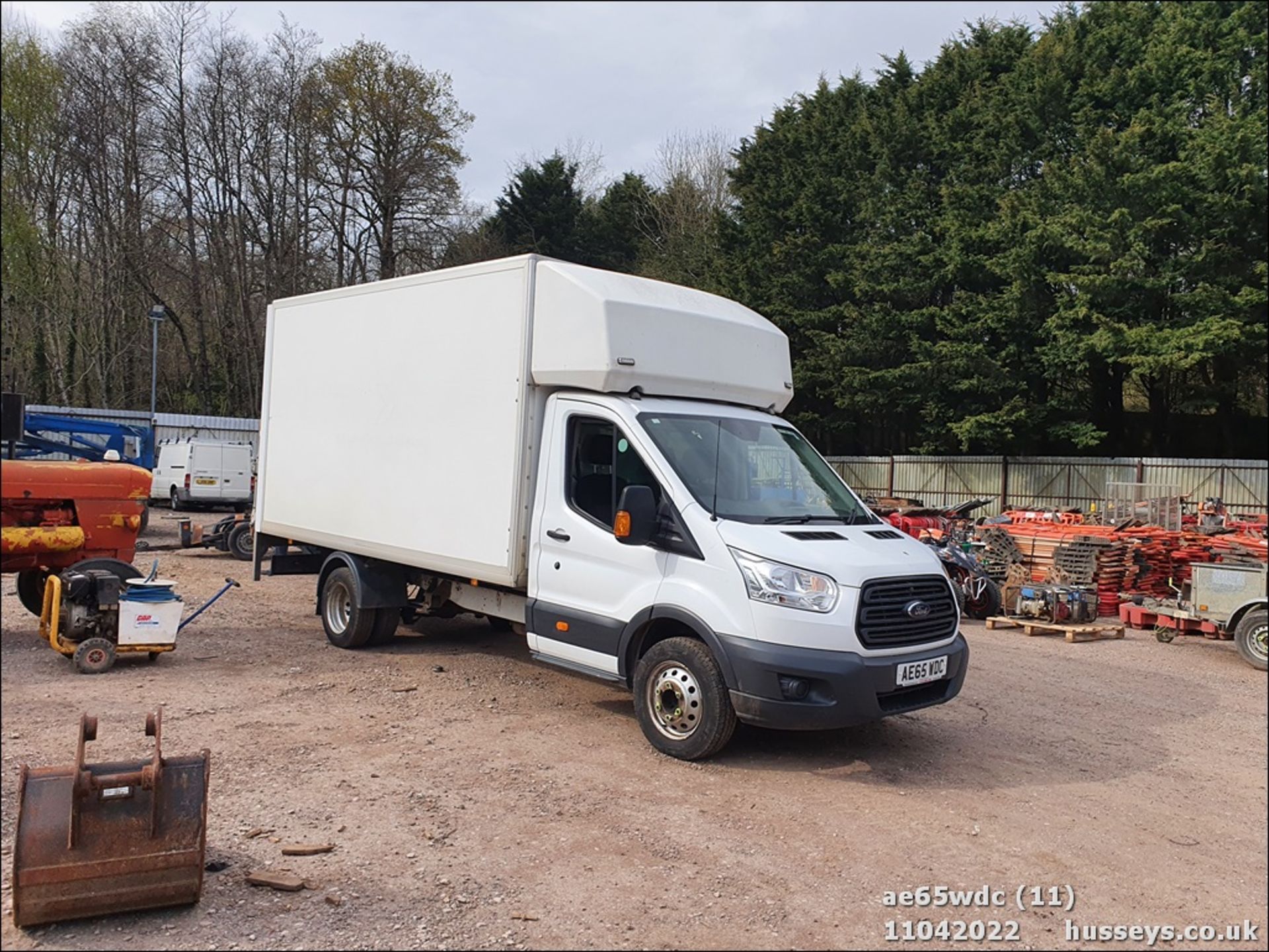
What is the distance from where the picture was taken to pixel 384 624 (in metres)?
9.41

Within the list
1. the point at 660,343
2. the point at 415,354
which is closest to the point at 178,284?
the point at 415,354

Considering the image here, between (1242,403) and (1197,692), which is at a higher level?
(1242,403)

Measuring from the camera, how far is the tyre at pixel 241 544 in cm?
1741

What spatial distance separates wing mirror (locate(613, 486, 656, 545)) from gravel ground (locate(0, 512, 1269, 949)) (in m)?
1.52

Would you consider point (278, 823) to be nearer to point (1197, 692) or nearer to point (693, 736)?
point (693, 736)

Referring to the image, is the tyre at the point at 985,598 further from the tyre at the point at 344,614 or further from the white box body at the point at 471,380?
the tyre at the point at 344,614

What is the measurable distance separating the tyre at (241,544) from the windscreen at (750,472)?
13.2 m

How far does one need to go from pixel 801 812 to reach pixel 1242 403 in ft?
52.2

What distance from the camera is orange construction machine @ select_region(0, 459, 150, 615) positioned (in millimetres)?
9367

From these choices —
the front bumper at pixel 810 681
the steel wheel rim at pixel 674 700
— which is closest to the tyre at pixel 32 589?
the steel wheel rim at pixel 674 700

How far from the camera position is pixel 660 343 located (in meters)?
6.95

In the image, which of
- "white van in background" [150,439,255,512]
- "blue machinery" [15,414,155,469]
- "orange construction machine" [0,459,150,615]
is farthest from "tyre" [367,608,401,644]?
"white van in background" [150,439,255,512]

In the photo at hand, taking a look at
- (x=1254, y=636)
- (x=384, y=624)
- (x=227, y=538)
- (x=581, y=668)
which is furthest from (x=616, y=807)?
(x=227, y=538)

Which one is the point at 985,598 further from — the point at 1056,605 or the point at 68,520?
the point at 68,520
